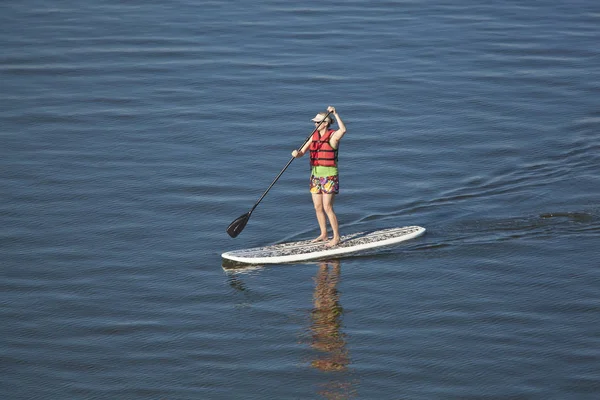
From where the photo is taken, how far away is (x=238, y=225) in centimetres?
1402

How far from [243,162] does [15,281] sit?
18.2 ft

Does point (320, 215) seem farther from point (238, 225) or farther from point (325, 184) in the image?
point (238, 225)

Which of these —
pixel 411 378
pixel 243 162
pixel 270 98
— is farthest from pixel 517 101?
pixel 411 378

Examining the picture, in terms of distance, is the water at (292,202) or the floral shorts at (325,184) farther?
the floral shorts at (325,184)

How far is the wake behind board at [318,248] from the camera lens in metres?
13.4

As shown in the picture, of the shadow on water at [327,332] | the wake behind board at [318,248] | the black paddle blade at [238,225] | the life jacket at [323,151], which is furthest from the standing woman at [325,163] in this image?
the black paddle blade at [238,225]

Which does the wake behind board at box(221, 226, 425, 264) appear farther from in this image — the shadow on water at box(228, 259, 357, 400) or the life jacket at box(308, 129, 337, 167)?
the life jacket at box(308, 129, 337, 167)

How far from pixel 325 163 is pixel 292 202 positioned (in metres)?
2.41

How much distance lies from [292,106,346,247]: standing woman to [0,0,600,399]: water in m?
0.79

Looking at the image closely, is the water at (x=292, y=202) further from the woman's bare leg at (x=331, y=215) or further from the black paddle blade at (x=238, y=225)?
the woman's bare leg at (x=331, y=215)

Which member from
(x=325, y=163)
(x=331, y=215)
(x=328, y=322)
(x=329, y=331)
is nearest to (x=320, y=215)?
(x=331, y=215)

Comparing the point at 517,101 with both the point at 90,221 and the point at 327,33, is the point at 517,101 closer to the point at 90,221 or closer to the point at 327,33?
the point at 327,33

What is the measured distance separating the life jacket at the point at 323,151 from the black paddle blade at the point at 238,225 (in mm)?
1302

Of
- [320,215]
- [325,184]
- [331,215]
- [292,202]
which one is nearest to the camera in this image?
[325,184]
